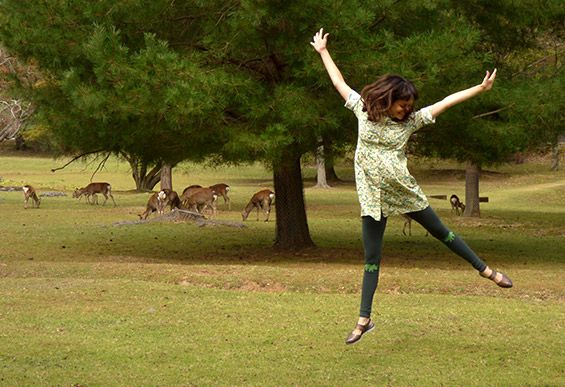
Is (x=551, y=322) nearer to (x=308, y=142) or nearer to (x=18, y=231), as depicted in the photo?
(x=308, y=142)

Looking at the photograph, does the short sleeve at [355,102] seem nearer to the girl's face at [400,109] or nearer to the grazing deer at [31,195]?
the girl's face at [400,109]

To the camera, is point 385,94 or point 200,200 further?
point 200,200

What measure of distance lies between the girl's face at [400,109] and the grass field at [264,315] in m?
1.83

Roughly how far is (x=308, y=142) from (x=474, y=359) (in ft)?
28.6

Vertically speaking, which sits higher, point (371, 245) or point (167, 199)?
point (371, 245)

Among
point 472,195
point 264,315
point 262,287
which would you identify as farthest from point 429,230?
point 472,195

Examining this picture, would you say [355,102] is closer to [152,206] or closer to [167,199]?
[152,206]

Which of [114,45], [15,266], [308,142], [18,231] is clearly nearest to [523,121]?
[308,142]

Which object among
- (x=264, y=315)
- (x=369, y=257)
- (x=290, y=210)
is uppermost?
(x=369, y=257)

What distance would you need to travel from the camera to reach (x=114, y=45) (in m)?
15.1

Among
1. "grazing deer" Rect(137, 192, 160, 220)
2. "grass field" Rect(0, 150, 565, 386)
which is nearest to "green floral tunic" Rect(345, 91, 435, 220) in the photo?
"grass field" Rect(0, 150, 565, 386)

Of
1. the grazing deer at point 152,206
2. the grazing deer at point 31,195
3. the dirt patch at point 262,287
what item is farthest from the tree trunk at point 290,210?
the grazing deer at point 31,195

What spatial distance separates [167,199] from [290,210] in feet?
30.9

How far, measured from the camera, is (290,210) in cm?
1934
